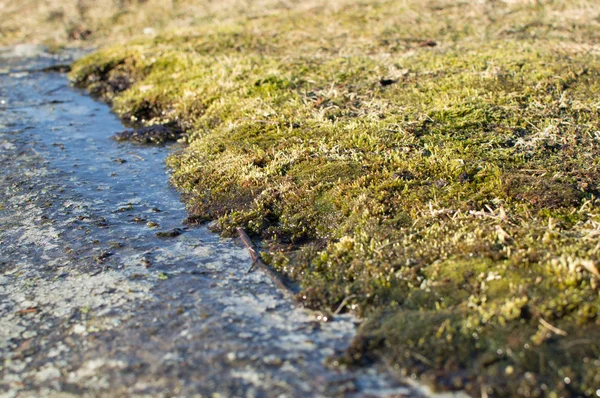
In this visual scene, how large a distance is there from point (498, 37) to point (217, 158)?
8.45m

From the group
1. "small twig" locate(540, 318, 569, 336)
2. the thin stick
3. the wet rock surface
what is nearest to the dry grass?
"small twig" locate(540, 318, 569, 336)

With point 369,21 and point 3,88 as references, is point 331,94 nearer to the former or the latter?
point 369,21

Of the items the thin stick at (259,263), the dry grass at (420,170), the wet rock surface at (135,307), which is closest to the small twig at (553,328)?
the dry grass at (420,170)

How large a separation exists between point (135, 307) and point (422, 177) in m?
4.02

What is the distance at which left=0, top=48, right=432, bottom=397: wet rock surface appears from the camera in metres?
5.00

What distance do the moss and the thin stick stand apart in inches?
6.3

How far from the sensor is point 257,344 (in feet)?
17.8

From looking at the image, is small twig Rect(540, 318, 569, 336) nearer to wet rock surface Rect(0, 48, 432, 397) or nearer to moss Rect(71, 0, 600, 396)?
moss Rect(71, 0, 600, 396)

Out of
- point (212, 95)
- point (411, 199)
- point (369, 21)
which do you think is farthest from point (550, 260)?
point (369, 21)

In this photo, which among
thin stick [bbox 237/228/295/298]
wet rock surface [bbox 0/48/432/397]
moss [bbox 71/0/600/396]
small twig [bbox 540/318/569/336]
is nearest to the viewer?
wet rock surface [bbox 0/48/432/397]

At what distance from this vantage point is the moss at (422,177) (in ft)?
17.3

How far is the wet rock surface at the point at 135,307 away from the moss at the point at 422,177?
399mm

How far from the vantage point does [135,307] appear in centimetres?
604

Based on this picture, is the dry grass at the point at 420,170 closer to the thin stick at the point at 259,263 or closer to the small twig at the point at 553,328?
the small twig at the point at 553,328
